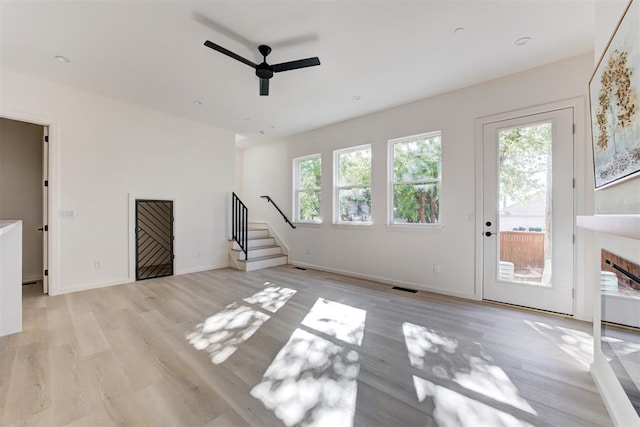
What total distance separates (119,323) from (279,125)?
4199mm

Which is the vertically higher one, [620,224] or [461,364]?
[620,224]

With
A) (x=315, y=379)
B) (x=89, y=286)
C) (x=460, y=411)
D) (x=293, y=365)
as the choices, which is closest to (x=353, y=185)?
(x=293, y=365)

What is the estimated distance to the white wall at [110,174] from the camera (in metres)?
3.76

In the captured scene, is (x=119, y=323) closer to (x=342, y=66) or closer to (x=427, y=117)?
(x=342, y=66)

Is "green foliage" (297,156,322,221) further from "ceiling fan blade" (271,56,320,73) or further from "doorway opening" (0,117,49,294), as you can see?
"doorway opening" (0,117,49,294)

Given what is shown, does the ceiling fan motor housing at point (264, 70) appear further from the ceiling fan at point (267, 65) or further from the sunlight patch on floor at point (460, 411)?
the sunlight patch on floor at point (460, 411)

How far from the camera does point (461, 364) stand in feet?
6.77

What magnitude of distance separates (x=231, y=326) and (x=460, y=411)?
2.12 metres

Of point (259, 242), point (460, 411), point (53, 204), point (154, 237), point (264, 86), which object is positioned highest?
point (264, 86)

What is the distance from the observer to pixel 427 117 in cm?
405

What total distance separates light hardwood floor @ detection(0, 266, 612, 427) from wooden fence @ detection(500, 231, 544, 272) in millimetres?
594

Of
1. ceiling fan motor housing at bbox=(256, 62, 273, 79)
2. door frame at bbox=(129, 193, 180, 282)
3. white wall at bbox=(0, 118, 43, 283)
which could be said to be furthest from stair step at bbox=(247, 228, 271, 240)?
ceiling fan motor housing at bbox=(256, 62, 273, 79)

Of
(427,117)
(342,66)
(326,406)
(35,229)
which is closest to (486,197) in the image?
(427,117)

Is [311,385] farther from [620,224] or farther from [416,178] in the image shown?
[416,178]
